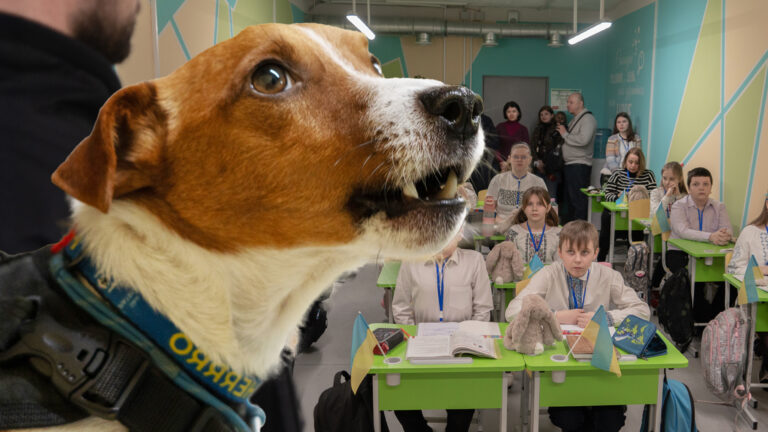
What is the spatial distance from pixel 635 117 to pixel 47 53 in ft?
30.9

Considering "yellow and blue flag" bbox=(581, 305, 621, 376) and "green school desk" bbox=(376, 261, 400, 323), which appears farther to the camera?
"green school desk" bbox=(376, 261, 400, 323)

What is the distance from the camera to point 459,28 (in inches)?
426

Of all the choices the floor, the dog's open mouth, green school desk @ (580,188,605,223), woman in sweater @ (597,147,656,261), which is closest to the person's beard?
the dog's open mouth

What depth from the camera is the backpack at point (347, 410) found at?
9.39ft

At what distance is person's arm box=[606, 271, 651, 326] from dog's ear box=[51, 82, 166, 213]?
3280 mm

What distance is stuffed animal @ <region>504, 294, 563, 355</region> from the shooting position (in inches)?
117

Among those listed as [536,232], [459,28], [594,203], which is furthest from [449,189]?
[459,28]

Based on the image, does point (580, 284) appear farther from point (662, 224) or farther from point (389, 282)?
point (662, 224)

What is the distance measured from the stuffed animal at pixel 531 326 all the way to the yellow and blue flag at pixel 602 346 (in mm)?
252

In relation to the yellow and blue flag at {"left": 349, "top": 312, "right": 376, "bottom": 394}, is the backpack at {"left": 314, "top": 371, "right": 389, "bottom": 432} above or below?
below

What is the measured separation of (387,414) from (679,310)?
2.65 metres

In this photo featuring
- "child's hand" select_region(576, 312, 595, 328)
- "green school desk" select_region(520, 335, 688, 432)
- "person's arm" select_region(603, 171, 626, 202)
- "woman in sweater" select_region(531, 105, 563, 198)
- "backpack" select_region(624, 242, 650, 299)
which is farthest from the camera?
"woman in sweater" select_region(531, 105, 563, 198)

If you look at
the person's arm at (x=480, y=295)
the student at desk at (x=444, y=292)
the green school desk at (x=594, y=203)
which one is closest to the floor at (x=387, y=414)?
the student at desk at (x=444, y=292)

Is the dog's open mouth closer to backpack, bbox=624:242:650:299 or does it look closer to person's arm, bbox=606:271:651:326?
person's arm, bbox=606:271:651:326
